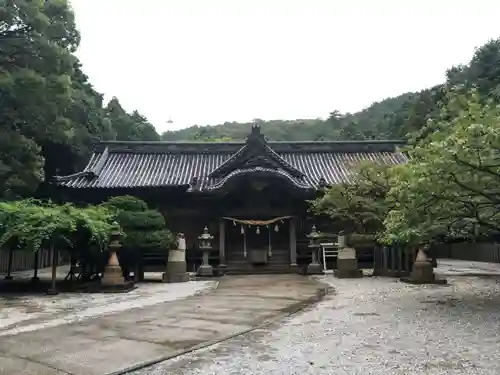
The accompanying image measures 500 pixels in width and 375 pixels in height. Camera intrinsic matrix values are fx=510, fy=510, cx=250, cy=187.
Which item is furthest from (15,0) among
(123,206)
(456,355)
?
(456,355)

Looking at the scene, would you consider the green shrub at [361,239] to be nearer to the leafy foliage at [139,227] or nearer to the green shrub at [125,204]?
the leafy foliage at [139,227]

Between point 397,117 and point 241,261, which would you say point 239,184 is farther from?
→ point 397,117

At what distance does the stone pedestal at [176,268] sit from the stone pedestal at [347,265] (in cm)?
591

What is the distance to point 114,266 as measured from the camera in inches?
627

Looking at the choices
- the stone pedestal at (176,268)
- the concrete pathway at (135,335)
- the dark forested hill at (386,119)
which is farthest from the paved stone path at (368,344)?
the dark forested hill at (386,119)

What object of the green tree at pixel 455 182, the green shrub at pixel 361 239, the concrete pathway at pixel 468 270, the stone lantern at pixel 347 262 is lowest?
the concrete pathway at pixel 468 270

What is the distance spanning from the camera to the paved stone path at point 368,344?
19.9 feet

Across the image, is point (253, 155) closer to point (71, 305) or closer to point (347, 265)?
point (347, 265)

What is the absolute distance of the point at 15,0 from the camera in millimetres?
19953

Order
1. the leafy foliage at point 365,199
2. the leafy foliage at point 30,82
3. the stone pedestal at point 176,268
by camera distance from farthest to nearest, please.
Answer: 1. the leafy foliage at point 30,82
2. the stone pedestal at point 176,268
3. the leafy foliage at point 365,199

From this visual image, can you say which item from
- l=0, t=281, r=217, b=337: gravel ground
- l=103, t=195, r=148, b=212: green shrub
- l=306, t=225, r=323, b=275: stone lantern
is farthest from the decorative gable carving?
l=0, t=281, r=217, b=337: gravel ground

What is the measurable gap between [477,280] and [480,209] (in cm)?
807

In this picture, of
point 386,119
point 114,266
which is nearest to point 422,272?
point 114,266

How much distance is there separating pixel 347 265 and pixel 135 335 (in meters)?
12.9
